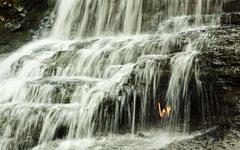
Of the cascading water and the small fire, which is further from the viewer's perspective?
the cascading water

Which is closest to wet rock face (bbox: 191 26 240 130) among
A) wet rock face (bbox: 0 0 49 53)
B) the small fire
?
the small fire

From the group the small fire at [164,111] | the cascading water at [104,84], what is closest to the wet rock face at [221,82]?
the cascading water at [104,84]

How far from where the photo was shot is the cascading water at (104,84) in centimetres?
836

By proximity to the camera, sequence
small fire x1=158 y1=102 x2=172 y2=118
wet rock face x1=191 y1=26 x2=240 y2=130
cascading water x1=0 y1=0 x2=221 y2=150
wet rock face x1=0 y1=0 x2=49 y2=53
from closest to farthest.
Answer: wet rock face x1=191 y1=26 x2=240 y2=130
small fire x1=158 y1=102 x2=172 y2=118
cascading water x1=0 y1=0 x2=221 y2=150
wet rock face x1=0 y1=0 x2=49 y2=53

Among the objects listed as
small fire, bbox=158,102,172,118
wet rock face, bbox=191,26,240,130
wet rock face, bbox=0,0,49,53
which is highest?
wet rock face, bbox=0,0,49,53

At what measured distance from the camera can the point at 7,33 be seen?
1602cm

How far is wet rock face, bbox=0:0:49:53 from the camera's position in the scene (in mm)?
15508

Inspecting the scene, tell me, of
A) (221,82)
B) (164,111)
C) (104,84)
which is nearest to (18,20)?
(104,84)

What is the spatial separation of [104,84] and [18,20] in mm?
8288

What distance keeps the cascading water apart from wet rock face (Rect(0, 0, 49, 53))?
2.40 meters

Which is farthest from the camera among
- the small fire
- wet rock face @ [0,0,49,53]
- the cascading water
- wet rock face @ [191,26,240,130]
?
wet rock face @ [0,0,49,53]

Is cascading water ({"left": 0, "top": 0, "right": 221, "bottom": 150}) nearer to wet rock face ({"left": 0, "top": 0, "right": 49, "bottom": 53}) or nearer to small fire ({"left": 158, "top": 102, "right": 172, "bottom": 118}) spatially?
small fire ({"left": 158, "top": 102, "right": 172, "bottom": 118})

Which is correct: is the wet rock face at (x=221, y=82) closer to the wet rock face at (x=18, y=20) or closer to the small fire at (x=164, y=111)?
the small fire at (x=164, y=111)

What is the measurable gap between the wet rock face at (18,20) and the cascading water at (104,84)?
2395 millimetres
